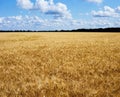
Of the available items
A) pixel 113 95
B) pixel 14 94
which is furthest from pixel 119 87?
pixel 14 94

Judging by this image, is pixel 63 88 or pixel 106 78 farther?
pixel 106 78

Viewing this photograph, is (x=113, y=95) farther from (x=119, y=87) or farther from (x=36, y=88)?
(x=36, y=88)

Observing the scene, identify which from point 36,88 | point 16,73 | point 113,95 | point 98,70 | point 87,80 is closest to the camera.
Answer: point 113,95

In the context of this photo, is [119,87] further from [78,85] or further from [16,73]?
[16,73]

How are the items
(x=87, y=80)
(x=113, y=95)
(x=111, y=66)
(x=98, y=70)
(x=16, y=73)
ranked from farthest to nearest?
1. (x=111, y=66)
2. (x=98, y=70)
3. (x=16, y=73)
4. (x=87, y=80)
5. (x=113, y=95)

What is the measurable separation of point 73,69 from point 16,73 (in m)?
2.10

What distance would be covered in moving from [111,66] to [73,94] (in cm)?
419

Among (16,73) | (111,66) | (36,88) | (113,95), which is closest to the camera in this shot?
(113,95)

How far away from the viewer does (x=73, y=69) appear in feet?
29.9

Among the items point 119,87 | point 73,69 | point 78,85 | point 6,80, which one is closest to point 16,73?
point 6,80

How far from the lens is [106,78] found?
7477mm

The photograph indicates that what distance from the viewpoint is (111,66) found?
968 centimetres

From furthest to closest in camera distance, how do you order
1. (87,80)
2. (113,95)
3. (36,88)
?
(87,80), (36,88), (113,95)

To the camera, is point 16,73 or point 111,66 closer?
point 16,73
